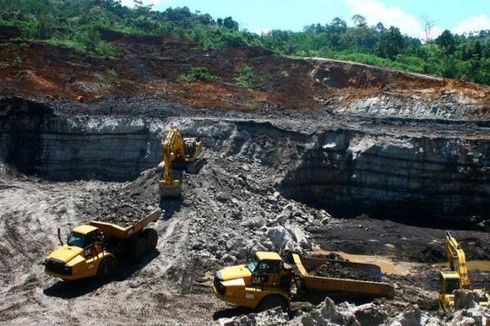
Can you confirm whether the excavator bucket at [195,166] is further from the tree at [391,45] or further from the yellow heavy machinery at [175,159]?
the tree at [391,45]

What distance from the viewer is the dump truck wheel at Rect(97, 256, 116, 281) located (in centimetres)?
1588

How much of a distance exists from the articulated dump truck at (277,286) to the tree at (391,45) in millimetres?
39194

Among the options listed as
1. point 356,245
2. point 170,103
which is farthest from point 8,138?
point 356,245

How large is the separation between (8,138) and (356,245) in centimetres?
1675

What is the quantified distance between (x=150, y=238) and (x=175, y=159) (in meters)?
5.77

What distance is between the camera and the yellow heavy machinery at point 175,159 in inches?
828

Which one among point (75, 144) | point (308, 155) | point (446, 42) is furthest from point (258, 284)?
point (446, 42)

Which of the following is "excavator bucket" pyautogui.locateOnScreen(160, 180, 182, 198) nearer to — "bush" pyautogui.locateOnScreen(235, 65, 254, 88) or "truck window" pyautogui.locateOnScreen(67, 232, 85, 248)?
"truck window" pyautogui.locateOnScreen(67, 232, 85, 248)

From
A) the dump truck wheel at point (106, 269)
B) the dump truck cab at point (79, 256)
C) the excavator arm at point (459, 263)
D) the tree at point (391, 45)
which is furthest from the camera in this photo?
the tree at point (391, 45)

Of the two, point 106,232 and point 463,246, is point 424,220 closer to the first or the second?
point 463,246

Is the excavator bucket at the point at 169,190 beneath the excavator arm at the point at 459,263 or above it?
above

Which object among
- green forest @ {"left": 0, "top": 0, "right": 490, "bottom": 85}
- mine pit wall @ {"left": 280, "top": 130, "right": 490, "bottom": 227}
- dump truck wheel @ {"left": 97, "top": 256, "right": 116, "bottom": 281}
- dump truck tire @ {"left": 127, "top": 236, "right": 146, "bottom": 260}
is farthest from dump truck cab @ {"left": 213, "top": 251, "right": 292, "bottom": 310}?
green forest @ {"left": 0, "top": 0, "right": 490, "bottom": 85}

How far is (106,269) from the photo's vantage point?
633 inches

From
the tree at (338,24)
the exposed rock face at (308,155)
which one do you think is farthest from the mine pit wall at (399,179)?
the tree at (338,24)
